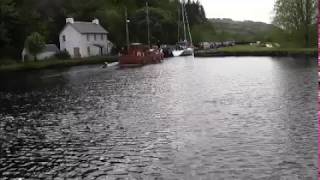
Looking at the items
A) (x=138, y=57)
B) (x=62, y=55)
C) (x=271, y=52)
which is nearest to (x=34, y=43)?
(x=62, y=55)

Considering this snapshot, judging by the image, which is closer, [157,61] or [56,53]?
[157,61]

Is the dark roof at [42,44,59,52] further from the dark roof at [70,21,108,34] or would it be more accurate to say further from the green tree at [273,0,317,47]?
the green tree at [273,0,317,47]

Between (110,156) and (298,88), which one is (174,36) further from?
(110,156)

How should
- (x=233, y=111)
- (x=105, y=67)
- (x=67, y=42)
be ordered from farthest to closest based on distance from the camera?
1. (x=67, y=42)
2. (x=105, y=67)
3. (x=233, y=111)

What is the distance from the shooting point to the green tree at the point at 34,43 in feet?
337

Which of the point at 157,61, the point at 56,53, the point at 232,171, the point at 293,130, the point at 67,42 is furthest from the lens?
the point at 67,42

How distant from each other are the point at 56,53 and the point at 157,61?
25743 mm

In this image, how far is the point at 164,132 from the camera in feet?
104

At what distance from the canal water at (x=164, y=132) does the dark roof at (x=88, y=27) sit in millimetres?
68769

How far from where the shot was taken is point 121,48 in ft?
447

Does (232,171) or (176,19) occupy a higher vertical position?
(176,19)

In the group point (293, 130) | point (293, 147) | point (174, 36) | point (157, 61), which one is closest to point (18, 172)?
point (293, 147)

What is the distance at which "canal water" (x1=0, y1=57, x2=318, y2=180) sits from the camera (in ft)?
76.8

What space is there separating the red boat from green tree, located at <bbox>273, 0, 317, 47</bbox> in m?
30.7
